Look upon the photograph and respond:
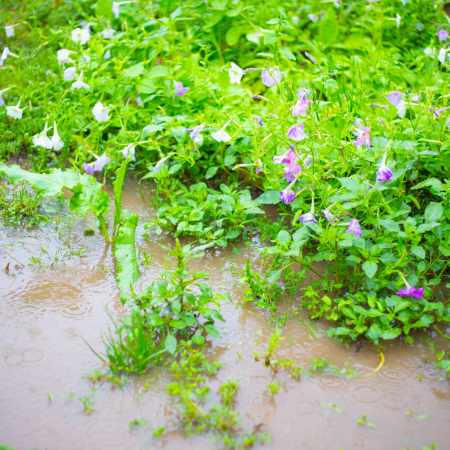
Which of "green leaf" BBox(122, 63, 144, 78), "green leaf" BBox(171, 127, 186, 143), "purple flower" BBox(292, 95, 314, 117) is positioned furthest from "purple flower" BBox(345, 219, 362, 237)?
"green leaf" BBox(122, 63, 144, 78)

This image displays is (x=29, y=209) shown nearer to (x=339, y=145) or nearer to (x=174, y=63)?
(x=174, y=63)

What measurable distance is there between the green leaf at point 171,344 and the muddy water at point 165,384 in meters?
0.10

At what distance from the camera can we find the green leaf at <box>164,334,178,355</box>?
5.28 feet

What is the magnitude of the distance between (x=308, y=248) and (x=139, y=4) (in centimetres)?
283

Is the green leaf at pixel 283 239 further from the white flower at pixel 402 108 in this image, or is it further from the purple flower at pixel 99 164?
the purple flower at pixel 99 164

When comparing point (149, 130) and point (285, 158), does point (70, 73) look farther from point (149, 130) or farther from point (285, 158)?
point (285, 158)

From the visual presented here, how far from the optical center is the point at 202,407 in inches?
59.2

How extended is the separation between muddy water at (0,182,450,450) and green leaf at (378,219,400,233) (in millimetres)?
502

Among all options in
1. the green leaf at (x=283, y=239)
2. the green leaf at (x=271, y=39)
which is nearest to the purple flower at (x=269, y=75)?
the green leaf at (x=271, y=39)

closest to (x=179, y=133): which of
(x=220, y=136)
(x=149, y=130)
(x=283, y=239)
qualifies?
(x=149, y=130)

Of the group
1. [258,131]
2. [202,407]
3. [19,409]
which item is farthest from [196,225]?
[19,409]

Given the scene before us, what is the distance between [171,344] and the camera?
5.33ft

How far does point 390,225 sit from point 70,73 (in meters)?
2.34

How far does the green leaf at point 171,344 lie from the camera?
1.61 m
